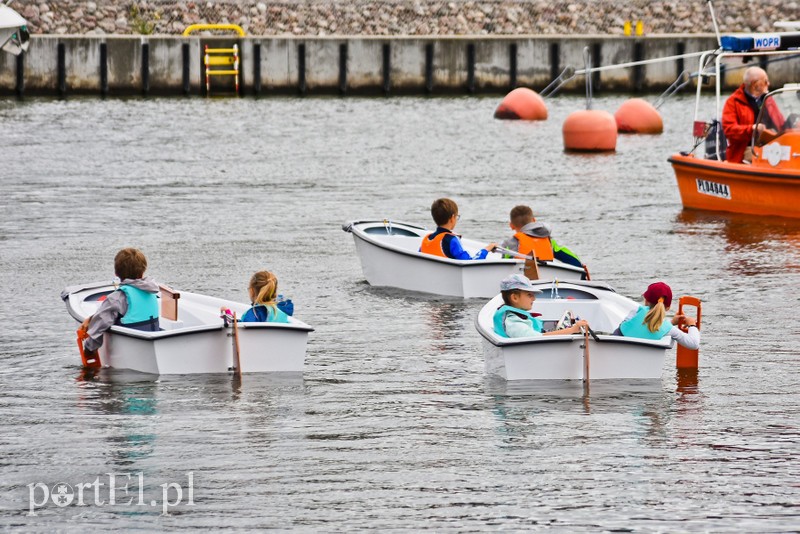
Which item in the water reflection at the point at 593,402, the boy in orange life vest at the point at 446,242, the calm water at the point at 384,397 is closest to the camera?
the calm water at the point at 384,397

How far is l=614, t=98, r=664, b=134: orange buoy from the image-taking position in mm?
35906

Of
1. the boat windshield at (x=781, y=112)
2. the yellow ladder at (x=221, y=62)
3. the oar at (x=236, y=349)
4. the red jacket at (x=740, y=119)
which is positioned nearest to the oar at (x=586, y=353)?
the oar at (x=236, y=349)

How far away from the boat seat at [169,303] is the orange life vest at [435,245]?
12.7 ft

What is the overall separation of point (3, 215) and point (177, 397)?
11869mm

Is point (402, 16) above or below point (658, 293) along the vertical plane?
above

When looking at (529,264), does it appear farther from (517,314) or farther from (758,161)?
(758,161)

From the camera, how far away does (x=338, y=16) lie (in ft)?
171

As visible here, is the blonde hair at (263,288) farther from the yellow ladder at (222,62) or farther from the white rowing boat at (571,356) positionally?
the yellow ladder at (222,62)

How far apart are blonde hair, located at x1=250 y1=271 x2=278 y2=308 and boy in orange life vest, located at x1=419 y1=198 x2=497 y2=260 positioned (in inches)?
134

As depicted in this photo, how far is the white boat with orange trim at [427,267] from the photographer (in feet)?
49.3

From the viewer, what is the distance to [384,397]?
37.6 feet

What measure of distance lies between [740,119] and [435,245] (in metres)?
6.81

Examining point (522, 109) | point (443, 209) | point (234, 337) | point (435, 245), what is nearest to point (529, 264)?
point (443, 209)

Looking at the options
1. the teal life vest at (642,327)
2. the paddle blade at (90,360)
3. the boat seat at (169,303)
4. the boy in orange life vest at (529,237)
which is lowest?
the paddle blade at (90,360)
